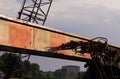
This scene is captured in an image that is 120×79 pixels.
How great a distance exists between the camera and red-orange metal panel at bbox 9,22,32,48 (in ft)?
53.2

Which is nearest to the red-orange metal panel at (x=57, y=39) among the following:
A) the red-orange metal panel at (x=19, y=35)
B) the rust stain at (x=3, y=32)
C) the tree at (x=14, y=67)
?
the red-orange metal panel at (x=19, y=35)

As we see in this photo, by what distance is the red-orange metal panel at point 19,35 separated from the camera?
16203 mm

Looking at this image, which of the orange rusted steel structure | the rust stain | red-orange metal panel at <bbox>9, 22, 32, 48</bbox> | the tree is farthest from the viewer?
the tree

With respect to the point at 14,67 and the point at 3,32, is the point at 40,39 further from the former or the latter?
the point at 14,67

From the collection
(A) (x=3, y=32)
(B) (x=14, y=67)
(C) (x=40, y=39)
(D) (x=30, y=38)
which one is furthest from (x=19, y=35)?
(B) (x=14, y=67)

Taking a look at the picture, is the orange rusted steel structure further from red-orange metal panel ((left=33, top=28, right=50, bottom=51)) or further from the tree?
the tree

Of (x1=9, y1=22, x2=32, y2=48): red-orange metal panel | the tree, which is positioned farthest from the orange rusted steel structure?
the tree

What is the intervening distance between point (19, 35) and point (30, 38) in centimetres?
79

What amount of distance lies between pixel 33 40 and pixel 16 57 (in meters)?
29.1

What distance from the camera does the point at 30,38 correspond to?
56.5 ft

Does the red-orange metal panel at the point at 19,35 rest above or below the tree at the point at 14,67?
above

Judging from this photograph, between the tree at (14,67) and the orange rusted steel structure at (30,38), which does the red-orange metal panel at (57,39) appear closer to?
the orange rusted steel structure at (30,38)

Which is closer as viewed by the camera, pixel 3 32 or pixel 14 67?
pixel 3 32

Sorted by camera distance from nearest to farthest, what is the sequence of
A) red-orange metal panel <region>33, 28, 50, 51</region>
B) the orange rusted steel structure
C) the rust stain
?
1. the rust stain
2. the orange rusted steel structure
3. red-orange metal panel <region>33, 28, 50, 51</region>
